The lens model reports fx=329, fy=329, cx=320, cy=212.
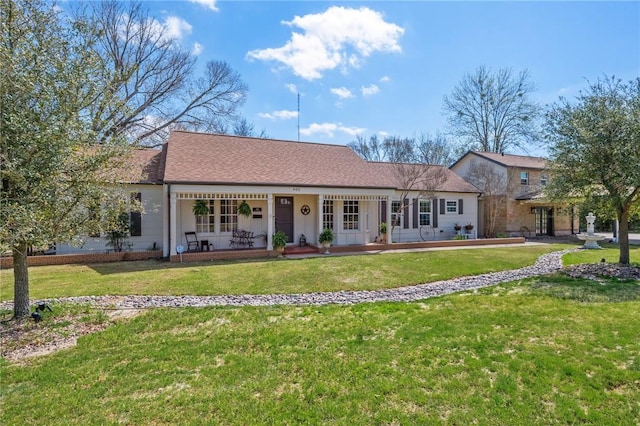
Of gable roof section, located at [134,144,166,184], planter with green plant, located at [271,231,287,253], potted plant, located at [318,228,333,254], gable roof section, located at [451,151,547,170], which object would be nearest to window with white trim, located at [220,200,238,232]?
planter with green plant, located at [271,231,287,253]

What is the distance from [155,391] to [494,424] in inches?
130

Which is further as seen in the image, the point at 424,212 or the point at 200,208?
the point at 424,212

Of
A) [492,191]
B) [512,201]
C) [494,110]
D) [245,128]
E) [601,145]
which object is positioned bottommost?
[512,201]

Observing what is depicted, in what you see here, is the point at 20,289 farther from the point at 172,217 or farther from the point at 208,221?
the point at 208,221

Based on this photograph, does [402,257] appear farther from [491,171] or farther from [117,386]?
[491,171]

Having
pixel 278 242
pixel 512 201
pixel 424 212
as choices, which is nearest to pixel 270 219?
pixel 278 242

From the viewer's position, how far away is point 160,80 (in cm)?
2161

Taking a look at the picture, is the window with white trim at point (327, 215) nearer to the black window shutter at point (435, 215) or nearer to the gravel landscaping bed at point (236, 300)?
the black window shutter at point (435, 215)

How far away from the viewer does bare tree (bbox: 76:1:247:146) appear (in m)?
20.1

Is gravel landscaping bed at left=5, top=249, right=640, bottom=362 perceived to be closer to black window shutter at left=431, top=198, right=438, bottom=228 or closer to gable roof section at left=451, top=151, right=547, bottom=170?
black window shutter at left=431, top=198, right=438, bottom=228

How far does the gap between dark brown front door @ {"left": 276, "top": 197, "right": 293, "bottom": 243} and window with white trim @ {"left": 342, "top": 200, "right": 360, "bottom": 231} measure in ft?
8.26

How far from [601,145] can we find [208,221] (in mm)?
13473

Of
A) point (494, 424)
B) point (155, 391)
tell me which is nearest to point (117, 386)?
point (155, 391)

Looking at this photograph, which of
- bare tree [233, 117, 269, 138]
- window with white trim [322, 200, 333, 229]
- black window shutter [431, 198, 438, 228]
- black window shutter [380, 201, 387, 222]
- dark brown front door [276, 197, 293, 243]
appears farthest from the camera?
bare tree [233, 117, 269, 138]
